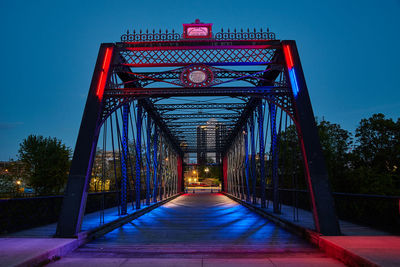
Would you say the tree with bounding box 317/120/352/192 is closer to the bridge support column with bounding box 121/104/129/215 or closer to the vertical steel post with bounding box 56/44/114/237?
the bridge support column with bounding box 121/104/129/215

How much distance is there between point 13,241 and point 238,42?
8.40 metres

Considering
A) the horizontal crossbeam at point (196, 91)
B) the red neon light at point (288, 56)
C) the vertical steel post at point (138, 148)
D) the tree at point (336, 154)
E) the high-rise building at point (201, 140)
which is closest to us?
the horizontal crossbeam at point (196, 91)

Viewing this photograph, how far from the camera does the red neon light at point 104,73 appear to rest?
845cm

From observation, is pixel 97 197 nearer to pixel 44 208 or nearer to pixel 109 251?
pixel 44 208

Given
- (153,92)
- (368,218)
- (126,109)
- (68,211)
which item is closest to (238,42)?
(153,92)


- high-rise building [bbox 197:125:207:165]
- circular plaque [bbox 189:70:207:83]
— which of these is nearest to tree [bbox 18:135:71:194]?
high-rise building [bbox 197:125:207:165]

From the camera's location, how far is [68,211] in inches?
277

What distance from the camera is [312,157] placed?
7.51 m

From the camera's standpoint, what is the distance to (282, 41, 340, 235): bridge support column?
6.84 meters

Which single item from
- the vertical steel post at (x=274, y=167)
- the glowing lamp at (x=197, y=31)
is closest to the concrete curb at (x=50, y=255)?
the glowing lamp at (x=197, y=31)

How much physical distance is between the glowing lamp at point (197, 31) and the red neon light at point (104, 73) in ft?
8.60

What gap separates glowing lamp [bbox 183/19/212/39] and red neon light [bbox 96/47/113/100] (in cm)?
262

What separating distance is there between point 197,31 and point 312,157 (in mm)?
5725

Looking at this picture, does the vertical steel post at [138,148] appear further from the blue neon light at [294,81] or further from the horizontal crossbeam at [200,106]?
the blue neon light at [294,81]
